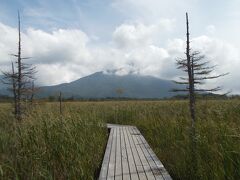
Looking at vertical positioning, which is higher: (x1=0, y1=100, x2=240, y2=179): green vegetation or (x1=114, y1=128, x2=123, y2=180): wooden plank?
(x1=0, y1=100, x2=240, y2=179): green vegetation

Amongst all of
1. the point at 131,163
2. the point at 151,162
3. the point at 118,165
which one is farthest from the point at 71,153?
the point at 151,162

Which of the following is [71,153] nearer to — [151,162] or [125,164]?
[125,164]

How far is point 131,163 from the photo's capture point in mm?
6641

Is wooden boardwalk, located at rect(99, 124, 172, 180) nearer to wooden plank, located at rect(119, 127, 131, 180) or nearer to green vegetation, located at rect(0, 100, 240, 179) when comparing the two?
wooden plank, located at rect(119, 127, 131, 180)

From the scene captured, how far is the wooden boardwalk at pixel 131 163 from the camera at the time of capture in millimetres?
5637

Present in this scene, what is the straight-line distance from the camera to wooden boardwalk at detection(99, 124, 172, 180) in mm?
5637

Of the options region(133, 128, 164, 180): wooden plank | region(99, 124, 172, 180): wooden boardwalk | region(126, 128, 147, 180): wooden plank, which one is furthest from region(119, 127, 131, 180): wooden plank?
region(133, 128, 164, 180): wooden plank

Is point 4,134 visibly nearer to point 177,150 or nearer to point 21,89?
point 177,150

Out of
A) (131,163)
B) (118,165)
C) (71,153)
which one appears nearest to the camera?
(71,153)

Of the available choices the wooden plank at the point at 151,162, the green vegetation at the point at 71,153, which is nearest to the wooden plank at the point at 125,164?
the wooden plank at the point at 151,162

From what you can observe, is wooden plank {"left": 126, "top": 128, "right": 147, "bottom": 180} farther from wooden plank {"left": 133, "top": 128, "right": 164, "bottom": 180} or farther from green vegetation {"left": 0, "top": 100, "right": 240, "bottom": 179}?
green vegetation {"left": 0, "top": 100, "right": 240, "bottom": 179}

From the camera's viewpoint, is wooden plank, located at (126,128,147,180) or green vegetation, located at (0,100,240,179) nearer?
green vegetation, located at (0,100,240,179)

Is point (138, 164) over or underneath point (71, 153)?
underneath

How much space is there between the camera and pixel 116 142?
9.72 m
